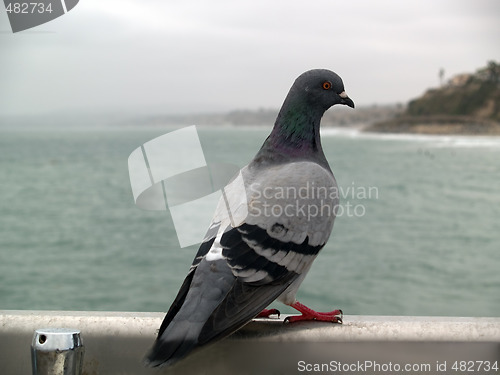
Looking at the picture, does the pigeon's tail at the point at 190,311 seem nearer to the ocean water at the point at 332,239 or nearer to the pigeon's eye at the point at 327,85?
the pigeon's eye at the point at 327,85

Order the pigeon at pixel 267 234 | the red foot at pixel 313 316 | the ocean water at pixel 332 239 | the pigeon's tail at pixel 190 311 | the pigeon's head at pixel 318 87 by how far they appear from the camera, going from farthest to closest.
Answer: the ocean water at pixel 332 239 < the pigeon's head at pixel 318 87 < the red foot at pixel 313 316 < the pigeon at pixel 267 234 < the pigeon's tail at pixel 190 311

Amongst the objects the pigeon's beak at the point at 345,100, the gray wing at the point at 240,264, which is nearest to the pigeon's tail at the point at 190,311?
the gray wing at the point at 240,264

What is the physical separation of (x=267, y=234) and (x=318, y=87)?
0.74 m

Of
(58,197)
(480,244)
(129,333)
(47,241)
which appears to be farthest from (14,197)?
(129,333)

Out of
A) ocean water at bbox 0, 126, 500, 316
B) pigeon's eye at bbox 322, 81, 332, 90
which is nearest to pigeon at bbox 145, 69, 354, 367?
pigeon's eye at bbox 322, 81, 332, 90

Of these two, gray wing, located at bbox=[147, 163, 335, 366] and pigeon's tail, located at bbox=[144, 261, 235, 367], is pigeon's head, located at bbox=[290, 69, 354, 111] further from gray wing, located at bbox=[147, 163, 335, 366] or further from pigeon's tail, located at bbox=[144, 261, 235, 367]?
pigeon's tail, located at bbox=[144, 261, 235, 367]

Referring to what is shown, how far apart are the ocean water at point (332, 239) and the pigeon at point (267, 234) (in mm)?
10664

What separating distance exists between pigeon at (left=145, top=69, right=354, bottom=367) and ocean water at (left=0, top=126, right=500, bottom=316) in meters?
10.7

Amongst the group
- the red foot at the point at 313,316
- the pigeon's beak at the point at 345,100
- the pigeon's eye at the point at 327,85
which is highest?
the pigeon's eye at the point at 327,85

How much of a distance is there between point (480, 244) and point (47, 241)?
2452 cm

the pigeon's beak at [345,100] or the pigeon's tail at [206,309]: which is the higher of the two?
the pigeon's beak at [345,100]

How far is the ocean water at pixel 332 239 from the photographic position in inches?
1165

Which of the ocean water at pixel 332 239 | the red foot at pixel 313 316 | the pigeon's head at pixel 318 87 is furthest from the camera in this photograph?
the ocean water at pixel 332 239

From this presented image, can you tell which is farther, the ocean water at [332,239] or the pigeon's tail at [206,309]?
the ocean water at [332,239]
